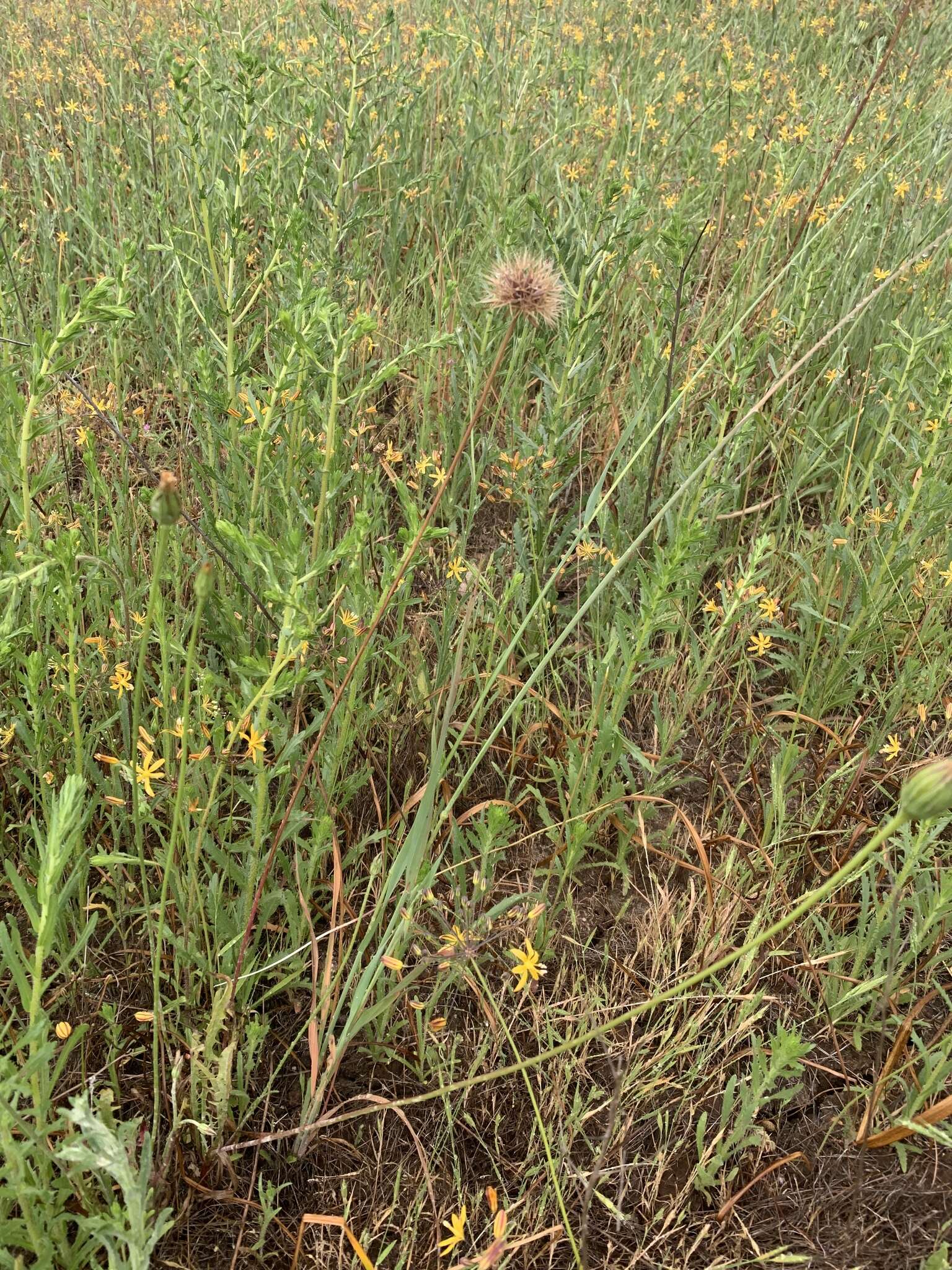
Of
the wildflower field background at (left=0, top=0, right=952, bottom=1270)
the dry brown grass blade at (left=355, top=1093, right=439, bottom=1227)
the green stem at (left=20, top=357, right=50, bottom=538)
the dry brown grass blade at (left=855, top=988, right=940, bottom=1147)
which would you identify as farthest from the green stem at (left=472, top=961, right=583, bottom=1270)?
the green stem at (left=20, top=357, right=50, bottom=538)

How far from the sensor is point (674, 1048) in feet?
4.75

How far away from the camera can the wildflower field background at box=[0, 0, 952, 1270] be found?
1287 millimetres

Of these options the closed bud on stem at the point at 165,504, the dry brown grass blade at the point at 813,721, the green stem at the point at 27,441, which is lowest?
the dry brown grass blade at the point at 813,721

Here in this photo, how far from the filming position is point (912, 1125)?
4.00 ft

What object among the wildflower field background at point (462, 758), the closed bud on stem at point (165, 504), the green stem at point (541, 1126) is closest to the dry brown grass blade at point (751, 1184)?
the wildflower field background at point (462, 758)

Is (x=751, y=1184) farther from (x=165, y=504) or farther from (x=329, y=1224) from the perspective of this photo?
(x=165, y=504)

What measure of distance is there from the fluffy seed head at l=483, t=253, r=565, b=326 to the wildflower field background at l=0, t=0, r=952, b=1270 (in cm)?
2

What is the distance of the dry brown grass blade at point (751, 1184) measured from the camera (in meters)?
1.33

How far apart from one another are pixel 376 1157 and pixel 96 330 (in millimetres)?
2634

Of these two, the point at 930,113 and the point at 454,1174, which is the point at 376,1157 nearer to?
the point at 454,1174

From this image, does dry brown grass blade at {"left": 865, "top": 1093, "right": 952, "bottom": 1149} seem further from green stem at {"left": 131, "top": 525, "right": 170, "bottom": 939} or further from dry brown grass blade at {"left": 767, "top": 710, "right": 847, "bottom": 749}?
green stem at {"left": 131, "top": 525, "right": 170, "bottom": 939}

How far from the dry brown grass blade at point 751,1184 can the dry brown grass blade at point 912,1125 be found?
12 cm

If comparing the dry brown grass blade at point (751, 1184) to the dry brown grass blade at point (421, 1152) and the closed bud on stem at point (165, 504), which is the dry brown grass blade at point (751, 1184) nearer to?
the dry brown grass blade at point (421, 1152)

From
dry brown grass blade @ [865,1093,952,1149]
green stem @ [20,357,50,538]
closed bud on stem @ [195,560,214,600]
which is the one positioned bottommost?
dry brown grass blade @ [865,1093,952,1149]
